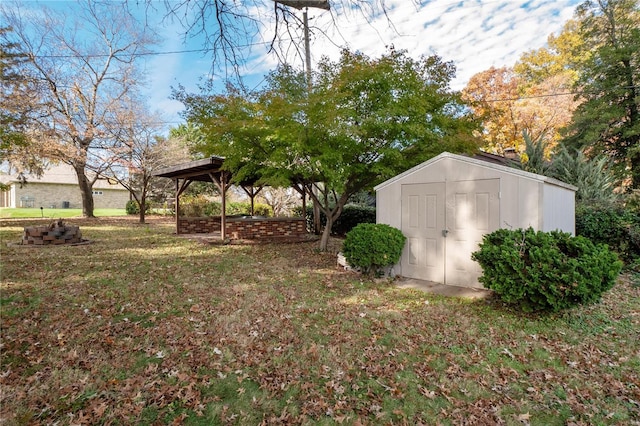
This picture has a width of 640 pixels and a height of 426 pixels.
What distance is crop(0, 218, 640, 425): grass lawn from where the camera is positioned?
96.0 inches

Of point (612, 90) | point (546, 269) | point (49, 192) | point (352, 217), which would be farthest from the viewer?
point (49, 192)

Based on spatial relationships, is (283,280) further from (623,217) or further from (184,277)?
(623,217)

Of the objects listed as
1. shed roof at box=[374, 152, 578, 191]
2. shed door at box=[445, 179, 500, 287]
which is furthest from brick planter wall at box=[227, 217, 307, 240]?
shed door at box=[445, 179, 500, 287]

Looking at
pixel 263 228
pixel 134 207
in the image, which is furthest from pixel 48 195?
pixel 263 228

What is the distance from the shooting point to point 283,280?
19.6ft

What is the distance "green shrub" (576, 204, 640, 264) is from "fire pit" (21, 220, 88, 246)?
1347 centimetres

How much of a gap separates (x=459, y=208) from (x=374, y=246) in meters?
1.66

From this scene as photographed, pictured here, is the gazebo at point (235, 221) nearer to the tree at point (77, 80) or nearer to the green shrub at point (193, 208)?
the green shrub at point (193, 208)

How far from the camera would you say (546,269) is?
3926mm

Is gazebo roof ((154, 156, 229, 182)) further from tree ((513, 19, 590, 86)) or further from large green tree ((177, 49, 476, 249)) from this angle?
tree ((513, 19, 590, 86))

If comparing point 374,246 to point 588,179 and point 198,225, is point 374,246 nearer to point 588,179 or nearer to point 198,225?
point 588,179

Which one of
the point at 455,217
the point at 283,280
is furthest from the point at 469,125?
the point at 283,280

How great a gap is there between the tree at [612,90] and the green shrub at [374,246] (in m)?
11.7

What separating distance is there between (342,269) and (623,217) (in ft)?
21.6
